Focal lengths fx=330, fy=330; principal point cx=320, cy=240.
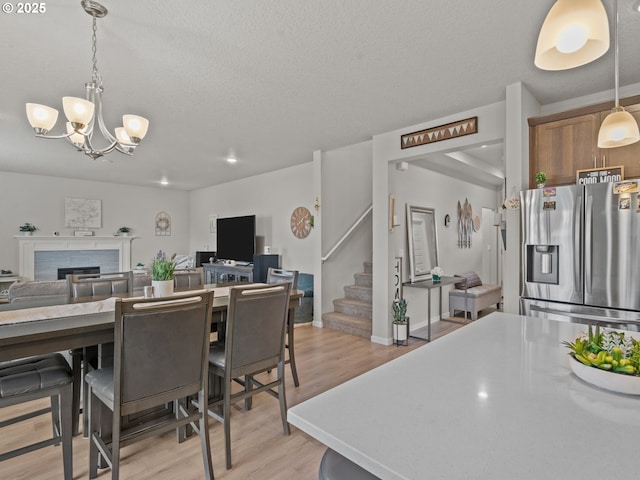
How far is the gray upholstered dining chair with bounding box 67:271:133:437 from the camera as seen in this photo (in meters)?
2.14

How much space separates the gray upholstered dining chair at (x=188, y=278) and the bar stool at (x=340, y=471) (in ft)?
8.72

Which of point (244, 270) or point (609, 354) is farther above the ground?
point (609, 354)

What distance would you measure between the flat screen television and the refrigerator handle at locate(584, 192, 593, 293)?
5255 millimetres

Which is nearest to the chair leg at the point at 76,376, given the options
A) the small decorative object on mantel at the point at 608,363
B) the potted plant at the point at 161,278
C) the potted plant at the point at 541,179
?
the potted plant at the point at 161,278

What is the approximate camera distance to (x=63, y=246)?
7023 millimetres

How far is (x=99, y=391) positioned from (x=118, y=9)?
211 cm

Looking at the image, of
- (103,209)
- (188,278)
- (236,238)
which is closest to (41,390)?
(188,278)

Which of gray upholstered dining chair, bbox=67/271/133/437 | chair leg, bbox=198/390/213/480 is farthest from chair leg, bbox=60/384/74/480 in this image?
chair leg, bbox=198/390/213/480

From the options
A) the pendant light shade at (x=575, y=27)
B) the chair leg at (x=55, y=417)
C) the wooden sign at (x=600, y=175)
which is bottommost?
the chair leg at (x=55, y=417)

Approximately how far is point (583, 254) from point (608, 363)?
1851 millimetres

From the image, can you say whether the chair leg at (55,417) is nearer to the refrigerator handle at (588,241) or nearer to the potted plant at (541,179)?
the refrigerator handle at (588,241)

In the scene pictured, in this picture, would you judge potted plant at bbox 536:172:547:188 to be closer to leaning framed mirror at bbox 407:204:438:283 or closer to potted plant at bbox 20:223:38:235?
leaning framed mirror at bbox 407:204:438:283

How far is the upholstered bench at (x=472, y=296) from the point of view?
532 cm

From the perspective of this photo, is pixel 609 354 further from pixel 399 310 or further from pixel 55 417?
pixel 399 310
